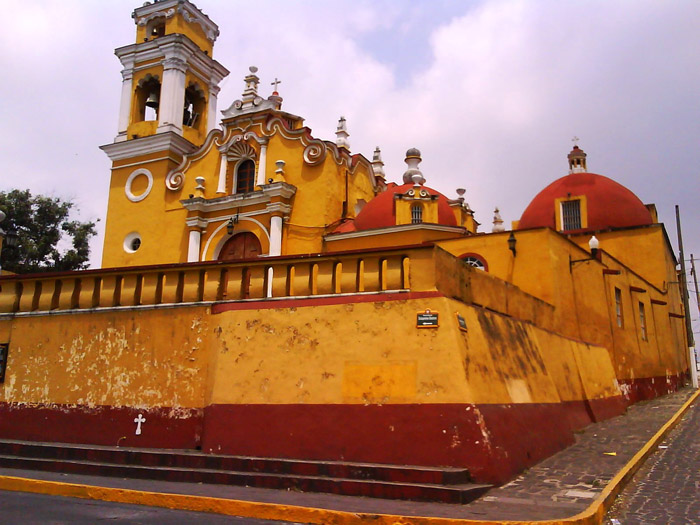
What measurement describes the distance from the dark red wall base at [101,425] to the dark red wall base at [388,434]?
48 cm

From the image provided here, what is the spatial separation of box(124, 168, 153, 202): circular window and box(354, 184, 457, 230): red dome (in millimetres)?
7818

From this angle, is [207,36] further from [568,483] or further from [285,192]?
[568,483]

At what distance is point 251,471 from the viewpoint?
7.42 meters

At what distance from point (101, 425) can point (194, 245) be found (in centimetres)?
1127

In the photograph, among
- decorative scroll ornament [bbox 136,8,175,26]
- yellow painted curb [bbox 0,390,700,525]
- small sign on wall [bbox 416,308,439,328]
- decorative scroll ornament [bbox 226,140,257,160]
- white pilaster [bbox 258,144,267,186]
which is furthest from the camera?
decorative scroll ornament [bbox 136,8,175,26]

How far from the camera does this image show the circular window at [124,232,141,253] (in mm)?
21091

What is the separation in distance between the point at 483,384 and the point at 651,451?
151 inches

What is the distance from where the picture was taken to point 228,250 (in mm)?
19859

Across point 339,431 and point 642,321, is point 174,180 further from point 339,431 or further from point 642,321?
point 642,321

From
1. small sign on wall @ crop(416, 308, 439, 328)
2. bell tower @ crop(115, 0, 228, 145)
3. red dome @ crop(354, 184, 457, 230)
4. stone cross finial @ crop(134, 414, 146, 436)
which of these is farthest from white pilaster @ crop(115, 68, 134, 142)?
small sign on wall @ crop(416, 308, 439, 328)

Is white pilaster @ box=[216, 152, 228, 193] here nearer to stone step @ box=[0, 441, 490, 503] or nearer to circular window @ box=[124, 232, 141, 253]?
circular window @ box=[124, 232, 141, 253]

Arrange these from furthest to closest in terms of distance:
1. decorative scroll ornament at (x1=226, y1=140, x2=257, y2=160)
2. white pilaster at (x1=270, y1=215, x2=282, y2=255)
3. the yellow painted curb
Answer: decorative scroll ornament at (x1=226, y1=140, x2=257, y2=160)
white pilaster at (x1=270, y1=215, x2=282, y2=255)
the yellow painted curb

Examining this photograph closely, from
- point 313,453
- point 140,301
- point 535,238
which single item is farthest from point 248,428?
point 535,238

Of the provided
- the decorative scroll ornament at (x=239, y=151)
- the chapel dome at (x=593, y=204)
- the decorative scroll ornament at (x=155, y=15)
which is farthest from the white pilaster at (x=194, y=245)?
the chapel dome at (x=593, y=204)
